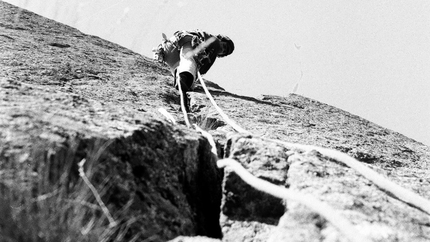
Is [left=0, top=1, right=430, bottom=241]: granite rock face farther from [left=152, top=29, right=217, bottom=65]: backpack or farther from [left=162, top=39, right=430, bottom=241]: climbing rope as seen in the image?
[left=152, top=29, right=217, bottom=65]: backpack

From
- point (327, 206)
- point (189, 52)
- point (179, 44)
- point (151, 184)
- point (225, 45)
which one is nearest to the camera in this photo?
point (327, 206)

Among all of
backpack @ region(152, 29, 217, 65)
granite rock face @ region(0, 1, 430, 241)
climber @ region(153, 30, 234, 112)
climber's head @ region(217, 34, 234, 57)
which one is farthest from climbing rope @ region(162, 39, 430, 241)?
climber's head @ region(217, 34, 234, 57)

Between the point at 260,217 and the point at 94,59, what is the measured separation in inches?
159

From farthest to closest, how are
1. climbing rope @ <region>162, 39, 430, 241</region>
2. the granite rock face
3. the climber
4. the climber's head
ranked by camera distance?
the climber's head < the climber < climbing rope @ <region>162, 39, 430, 241</region> < the granite rock face

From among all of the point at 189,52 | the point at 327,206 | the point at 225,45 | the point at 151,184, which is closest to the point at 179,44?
the point at 189,52

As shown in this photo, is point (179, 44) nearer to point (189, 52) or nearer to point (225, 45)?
point (189, 52)

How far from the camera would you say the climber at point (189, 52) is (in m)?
4.59

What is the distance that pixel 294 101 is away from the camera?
5980 millimetres

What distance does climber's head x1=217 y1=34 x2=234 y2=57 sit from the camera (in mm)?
5641

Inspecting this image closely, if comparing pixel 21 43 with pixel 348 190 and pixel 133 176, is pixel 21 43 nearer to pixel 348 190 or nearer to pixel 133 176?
pixel 133 176

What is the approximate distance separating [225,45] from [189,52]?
0.95 metres

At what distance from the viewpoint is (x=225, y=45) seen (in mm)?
5688

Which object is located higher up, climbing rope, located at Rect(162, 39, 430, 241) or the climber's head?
the climber's head

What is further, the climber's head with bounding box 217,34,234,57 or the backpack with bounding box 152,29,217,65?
the climber's head with bounding box 217,34,234,57
